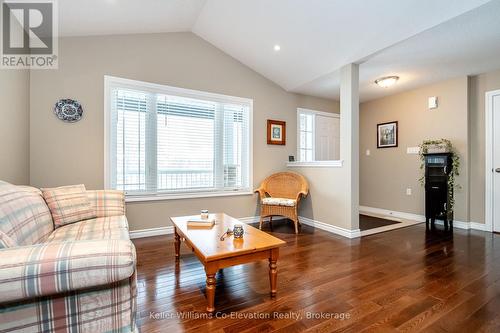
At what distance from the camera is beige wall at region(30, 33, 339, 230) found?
2.72m

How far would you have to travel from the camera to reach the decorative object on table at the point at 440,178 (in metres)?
3.68

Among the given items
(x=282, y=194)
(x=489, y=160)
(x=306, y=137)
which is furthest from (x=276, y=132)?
(x=489, y=160)

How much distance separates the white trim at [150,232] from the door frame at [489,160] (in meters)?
4.65

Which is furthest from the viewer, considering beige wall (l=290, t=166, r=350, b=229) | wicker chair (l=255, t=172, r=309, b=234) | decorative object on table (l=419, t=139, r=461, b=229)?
decorative object on table (l=419, t=139, r=461, b=229)

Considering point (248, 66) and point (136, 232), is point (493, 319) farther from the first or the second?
point (248, 66)

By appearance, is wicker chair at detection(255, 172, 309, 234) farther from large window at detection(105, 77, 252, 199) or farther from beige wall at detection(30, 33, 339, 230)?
large window at detection(105, 77, 252, 199)

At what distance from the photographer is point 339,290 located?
73.8 inches

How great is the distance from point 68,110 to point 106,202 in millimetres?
1266

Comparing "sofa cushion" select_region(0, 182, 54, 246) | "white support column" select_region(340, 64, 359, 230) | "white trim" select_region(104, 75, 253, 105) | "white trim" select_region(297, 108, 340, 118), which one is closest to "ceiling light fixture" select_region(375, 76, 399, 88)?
"white support column" select_region(340, 64, 359, 230)

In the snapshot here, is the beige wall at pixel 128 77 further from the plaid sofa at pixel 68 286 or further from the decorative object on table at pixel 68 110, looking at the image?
the plaid sofa at pixel 68 286

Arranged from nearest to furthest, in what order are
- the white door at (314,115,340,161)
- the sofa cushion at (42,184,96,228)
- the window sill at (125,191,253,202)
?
the sofa cushion at (42,184,96,228) → the window sill at (125,191,253,202) → the white door at (314,115,340,161)

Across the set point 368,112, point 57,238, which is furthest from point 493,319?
point 368,112

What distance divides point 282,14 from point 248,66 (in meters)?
1.26

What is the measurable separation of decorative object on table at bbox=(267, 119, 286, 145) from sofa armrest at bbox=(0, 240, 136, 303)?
3383 millimetres
